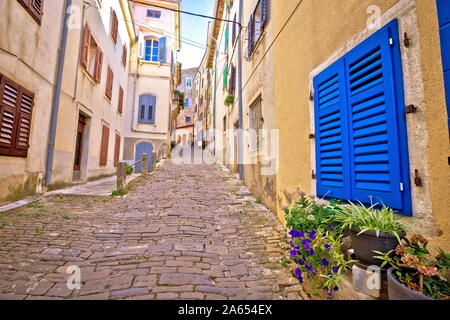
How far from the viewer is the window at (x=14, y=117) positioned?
4.63m

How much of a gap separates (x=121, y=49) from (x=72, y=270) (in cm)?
1352

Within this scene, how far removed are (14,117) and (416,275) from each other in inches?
274

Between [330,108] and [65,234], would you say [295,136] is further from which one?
[65,234]

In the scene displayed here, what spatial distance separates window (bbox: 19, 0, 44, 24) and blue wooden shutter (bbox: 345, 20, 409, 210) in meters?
6.60

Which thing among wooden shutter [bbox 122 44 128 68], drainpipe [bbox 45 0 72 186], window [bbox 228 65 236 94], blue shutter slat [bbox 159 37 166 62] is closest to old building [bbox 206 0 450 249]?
window [bbox 228 65 236 94]

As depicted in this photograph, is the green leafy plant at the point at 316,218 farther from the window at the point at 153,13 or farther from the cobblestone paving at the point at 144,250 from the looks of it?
the window at the point at 153,13

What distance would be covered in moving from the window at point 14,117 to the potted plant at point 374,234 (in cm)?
627

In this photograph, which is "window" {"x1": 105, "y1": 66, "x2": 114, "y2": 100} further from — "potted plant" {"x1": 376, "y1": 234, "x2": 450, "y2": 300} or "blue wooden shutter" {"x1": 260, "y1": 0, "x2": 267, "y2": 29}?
"potted plant" {"x1": 376, "y1": 234, "x2": 450, "y2": 300}

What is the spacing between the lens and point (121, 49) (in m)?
13.1

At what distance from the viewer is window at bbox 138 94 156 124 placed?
16.6m

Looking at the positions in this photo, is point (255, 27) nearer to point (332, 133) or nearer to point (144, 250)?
point (332, 133)

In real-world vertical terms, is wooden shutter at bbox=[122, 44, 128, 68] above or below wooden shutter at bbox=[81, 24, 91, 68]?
above

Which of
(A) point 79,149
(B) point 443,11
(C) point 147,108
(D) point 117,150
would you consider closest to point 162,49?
(C) point 147,108
